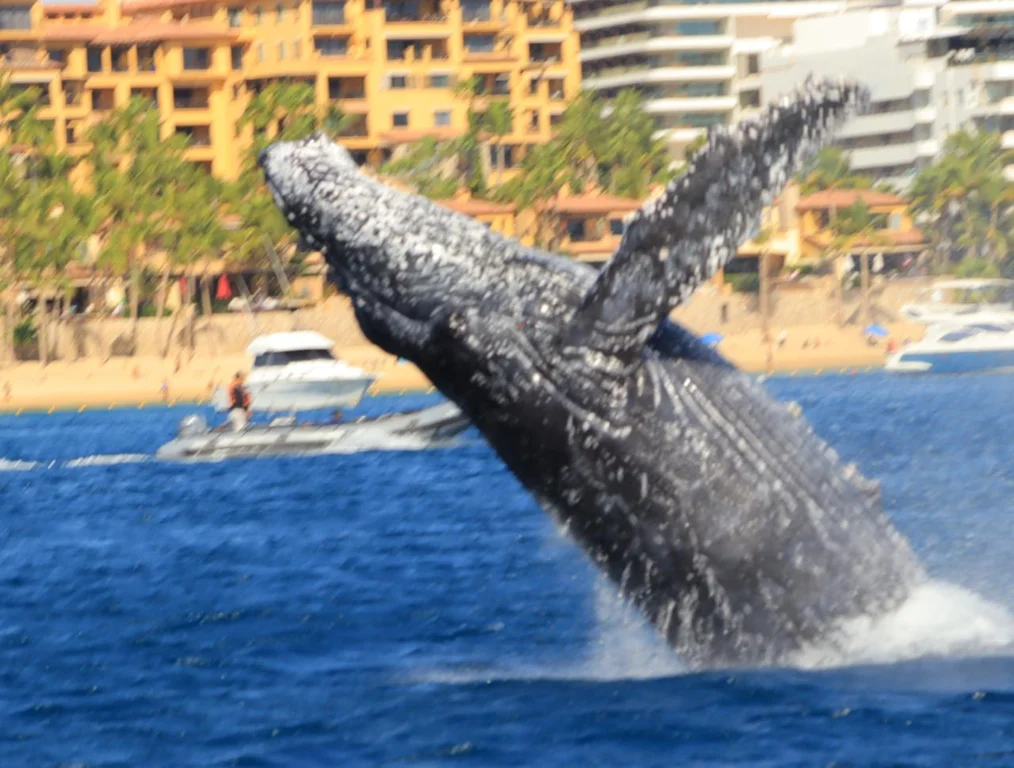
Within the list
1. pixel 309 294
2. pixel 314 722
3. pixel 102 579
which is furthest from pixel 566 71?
pixel 314 722

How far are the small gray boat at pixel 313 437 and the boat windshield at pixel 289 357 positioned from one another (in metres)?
20.0

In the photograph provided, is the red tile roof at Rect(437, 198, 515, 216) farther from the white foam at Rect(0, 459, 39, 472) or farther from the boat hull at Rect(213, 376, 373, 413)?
the white foam at Rect(0, 459, 39, 472)

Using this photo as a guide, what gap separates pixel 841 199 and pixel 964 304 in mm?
19641

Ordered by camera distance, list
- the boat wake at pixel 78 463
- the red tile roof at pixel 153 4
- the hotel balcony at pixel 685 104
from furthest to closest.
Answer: the hotel balcony at pixel 685 104 < the red tile roof at pixel 153 4 < the boat wake at pixel 78 463

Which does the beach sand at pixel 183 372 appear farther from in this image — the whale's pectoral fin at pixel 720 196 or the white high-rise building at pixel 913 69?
the whale's pectoral fin at pixel 720 196

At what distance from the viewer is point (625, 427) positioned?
35.1ft

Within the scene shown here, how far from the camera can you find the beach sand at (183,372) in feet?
253

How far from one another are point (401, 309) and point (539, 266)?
71 cm

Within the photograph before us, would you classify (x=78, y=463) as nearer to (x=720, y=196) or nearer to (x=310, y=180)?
(x=310, y=180)

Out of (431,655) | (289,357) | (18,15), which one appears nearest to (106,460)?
(289,357)

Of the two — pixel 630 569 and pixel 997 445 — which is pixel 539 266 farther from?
pixel 997 445

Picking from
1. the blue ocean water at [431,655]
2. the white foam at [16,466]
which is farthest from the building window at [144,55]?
the blue ocean water at [431,655]

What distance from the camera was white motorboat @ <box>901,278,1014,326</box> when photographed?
268 feet

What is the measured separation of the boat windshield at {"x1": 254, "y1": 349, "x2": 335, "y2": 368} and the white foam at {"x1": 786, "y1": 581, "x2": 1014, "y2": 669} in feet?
174
